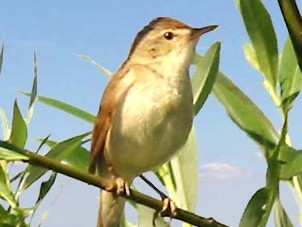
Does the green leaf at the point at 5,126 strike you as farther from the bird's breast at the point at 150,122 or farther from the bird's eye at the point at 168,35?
the bird's eye at the point at 168,35

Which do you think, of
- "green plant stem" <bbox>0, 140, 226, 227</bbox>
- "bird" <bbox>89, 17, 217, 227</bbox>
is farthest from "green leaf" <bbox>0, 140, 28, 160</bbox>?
"bird" <bbox>89, 17, 217, 227</bbox>

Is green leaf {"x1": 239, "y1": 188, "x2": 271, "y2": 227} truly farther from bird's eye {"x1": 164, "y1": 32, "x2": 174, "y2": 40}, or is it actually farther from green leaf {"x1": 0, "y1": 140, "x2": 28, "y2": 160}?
bird's eye {"x1": 164, "y1": 32, "x2": 174, "y2": 40}

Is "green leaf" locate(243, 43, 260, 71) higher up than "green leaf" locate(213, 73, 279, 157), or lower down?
higher up

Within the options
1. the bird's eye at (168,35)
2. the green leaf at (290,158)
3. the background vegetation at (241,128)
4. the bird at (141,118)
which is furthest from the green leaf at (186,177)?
the bird's eye at (168,35)

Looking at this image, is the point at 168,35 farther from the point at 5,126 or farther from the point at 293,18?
the point at 293,18

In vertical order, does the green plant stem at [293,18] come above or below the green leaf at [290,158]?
above

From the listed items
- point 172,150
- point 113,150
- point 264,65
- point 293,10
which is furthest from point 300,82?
point 113,150

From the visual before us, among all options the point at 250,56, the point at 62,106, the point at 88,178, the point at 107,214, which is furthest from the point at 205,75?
the point at 107,214
